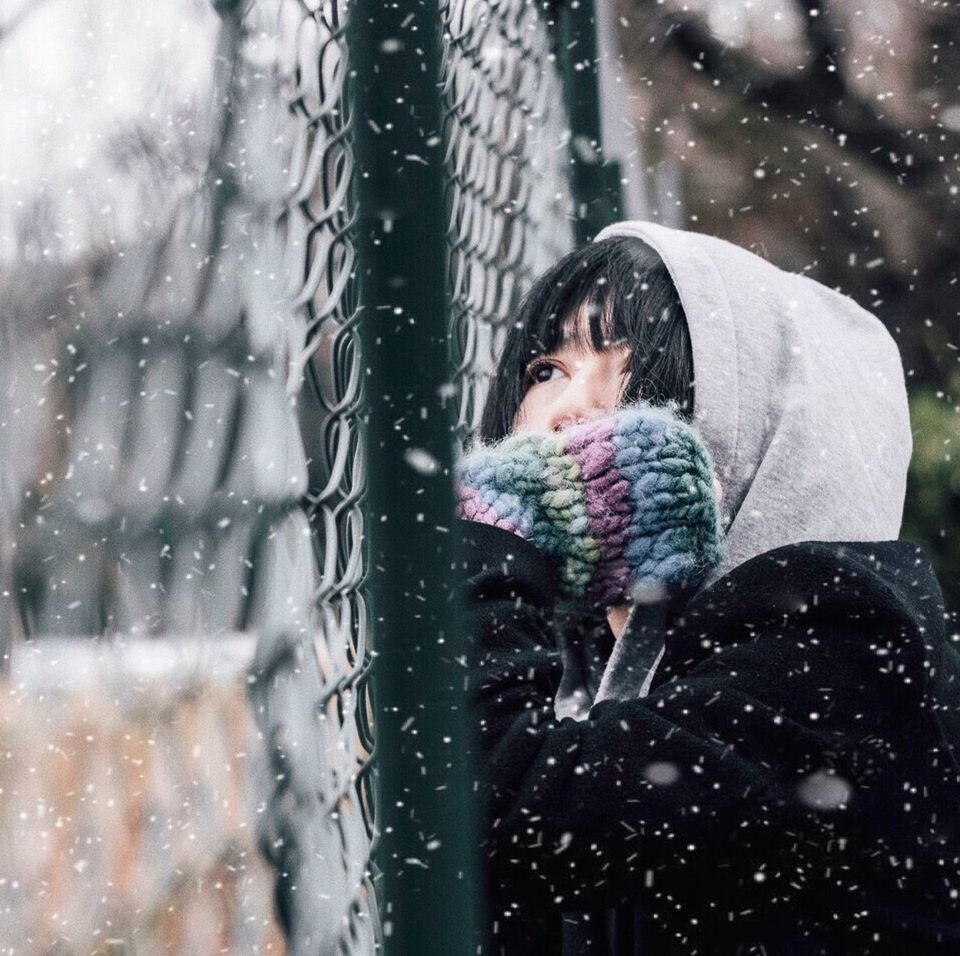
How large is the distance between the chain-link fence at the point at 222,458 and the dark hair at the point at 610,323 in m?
0.56

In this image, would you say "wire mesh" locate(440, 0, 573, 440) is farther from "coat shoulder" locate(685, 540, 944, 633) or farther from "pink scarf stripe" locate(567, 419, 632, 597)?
"coat shoulder" locate(685, 540, 944, 633)

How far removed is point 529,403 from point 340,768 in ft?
2.24

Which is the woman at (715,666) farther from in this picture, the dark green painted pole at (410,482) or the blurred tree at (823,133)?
the blurred tree at (823,133)

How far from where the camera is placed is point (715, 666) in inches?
35.7

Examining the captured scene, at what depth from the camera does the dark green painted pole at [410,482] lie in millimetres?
429

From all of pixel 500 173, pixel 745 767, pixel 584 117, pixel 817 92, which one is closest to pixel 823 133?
pixel 817 92

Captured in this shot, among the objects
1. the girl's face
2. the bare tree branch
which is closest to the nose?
the girl's face

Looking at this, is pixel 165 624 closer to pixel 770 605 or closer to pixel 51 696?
pixel 51 696

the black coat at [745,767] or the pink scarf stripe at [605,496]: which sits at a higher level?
the pink scarf stripe at [605,496]

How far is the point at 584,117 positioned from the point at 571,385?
47cm

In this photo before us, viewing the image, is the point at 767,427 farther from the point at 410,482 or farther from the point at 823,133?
the point at 823,133

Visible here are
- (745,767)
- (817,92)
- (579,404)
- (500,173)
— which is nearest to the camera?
(745,767)

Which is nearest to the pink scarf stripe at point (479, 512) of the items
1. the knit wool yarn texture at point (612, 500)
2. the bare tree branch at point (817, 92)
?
the knit wool yarn texture at point (612, 500)

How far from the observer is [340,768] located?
1.68 ft
